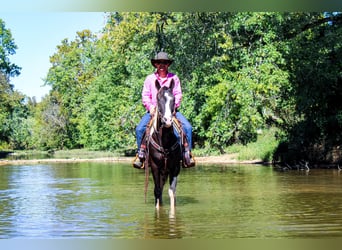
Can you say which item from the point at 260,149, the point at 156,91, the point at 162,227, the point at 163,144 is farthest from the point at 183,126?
the point at 260,149

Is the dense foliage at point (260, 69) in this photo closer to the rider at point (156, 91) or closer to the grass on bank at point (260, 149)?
the grass on bank at point (260, 149)

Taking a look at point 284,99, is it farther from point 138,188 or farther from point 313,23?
point 138,188

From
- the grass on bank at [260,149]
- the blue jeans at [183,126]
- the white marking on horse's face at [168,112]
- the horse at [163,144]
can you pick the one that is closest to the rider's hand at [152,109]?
the horse at [163,144]

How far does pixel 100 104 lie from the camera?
49938 mm

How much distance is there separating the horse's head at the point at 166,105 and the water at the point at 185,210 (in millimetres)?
1555

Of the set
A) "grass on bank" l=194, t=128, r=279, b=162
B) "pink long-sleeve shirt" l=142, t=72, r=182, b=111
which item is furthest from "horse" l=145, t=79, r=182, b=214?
"grass on bank" l=194, t=128, r=279, b=162

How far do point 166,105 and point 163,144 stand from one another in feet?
3.21

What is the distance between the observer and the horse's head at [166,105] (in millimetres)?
10323

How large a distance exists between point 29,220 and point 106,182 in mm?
8979

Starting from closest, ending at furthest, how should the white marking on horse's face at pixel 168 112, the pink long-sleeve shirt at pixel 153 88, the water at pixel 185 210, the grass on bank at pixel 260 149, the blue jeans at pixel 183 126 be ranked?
the water at pixel 185 210
the white marking on horse's face at pixel 168 112
the pink long-sleeve shirt at pixel 153 88
the blue jeans at pixel 183 126
the grass on bank at pixel 260 149

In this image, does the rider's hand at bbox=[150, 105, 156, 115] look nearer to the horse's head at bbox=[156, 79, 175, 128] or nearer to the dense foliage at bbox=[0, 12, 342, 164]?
→ the horse's head at bbox=[156, 79, 175, 128]

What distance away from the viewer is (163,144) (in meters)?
11.1

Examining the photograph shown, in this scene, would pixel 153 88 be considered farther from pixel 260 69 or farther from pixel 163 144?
pixel 260 69

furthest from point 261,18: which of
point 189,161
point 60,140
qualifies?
point 60,140
